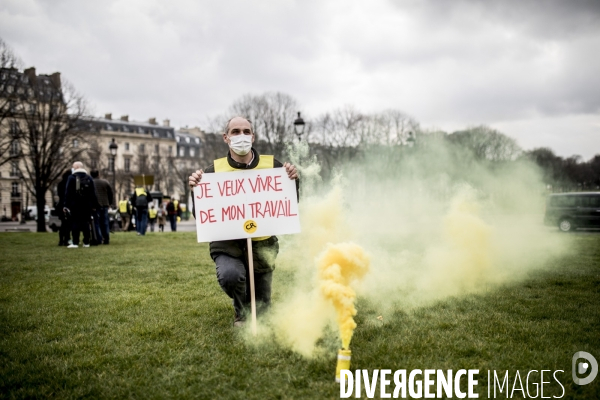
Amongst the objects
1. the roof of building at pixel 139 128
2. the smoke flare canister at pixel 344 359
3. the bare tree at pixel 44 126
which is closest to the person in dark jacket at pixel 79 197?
the smoke flare canister at pixel 344 359

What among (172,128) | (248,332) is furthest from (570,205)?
(172,128)

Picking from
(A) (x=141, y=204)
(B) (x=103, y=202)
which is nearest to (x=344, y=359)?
(B) (x=103, y=202)

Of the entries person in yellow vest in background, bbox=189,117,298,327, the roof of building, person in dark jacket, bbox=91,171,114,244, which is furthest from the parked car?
the roof of building

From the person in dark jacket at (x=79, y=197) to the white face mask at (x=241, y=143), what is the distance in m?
9.77

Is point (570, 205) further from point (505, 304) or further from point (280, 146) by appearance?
point (280, 146)

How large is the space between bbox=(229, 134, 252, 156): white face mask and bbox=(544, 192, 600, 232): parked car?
22147 mm

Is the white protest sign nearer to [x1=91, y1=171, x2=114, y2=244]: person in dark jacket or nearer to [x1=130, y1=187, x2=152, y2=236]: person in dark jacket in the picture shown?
[x1=91, y1=171, x2=114, y2=244]: person in dark jacket

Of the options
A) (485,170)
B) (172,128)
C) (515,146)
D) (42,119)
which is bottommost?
(485,170)

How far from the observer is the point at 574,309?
17.3 feet

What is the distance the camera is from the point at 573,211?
71.6 ft

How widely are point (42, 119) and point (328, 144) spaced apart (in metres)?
25.2

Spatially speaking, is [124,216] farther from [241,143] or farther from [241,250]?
[241,143]

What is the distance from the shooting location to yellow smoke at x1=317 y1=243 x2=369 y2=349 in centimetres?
332

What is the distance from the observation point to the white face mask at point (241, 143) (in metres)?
4.47
